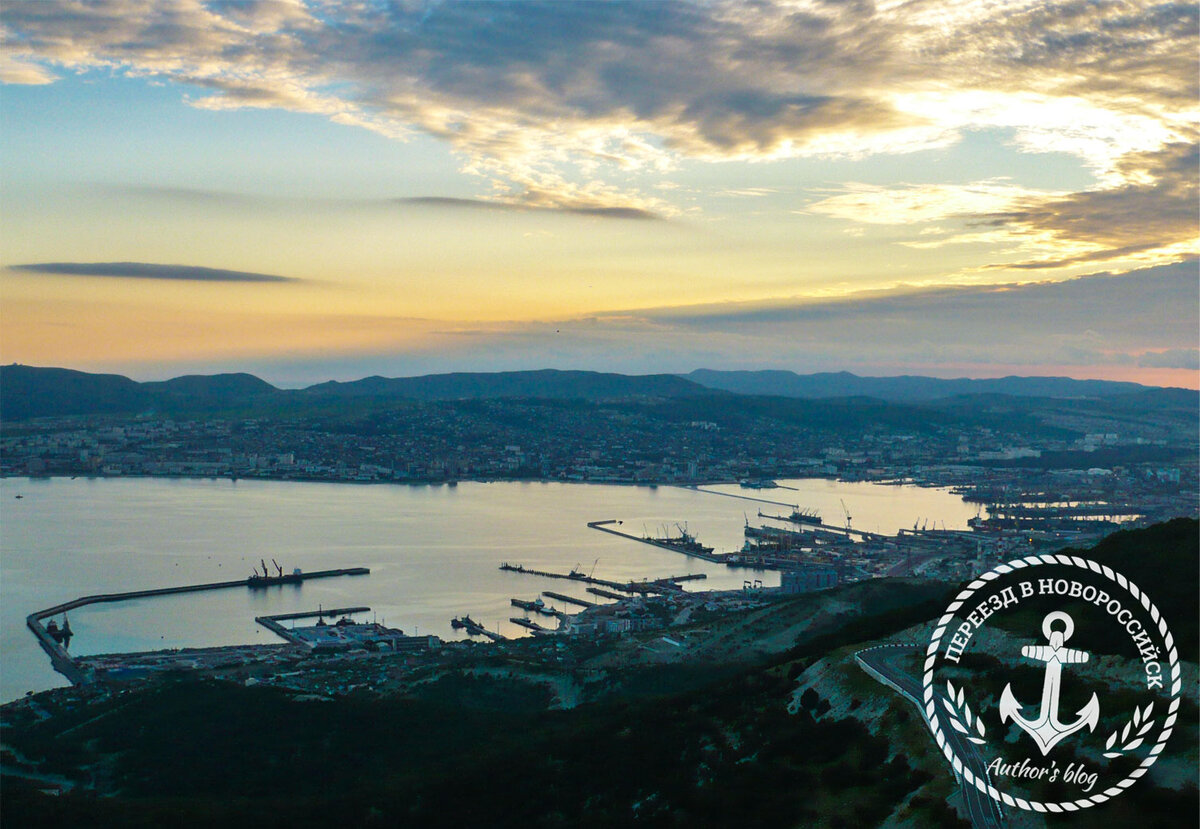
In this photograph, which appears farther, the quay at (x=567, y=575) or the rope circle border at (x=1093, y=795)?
the quay at (x=567, y=575)

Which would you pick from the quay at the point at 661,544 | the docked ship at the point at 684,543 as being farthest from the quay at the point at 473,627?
the docked ship at the point at 684,543

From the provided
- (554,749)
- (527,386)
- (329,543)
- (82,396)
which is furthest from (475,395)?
(554,749)

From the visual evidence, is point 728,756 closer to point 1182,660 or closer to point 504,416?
point 1182,660

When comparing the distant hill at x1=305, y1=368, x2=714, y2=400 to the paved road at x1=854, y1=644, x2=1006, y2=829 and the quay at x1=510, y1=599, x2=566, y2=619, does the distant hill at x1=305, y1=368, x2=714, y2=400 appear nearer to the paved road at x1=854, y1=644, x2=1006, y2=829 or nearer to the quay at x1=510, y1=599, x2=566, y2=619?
the quay at x1=510, y1=599, x2=566, y2=619

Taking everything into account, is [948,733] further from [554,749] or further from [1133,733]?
[554,749]

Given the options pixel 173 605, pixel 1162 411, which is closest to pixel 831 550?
pixel 173 605

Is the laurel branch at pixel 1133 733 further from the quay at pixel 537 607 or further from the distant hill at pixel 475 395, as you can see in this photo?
the distant hill at pixel 475 395
